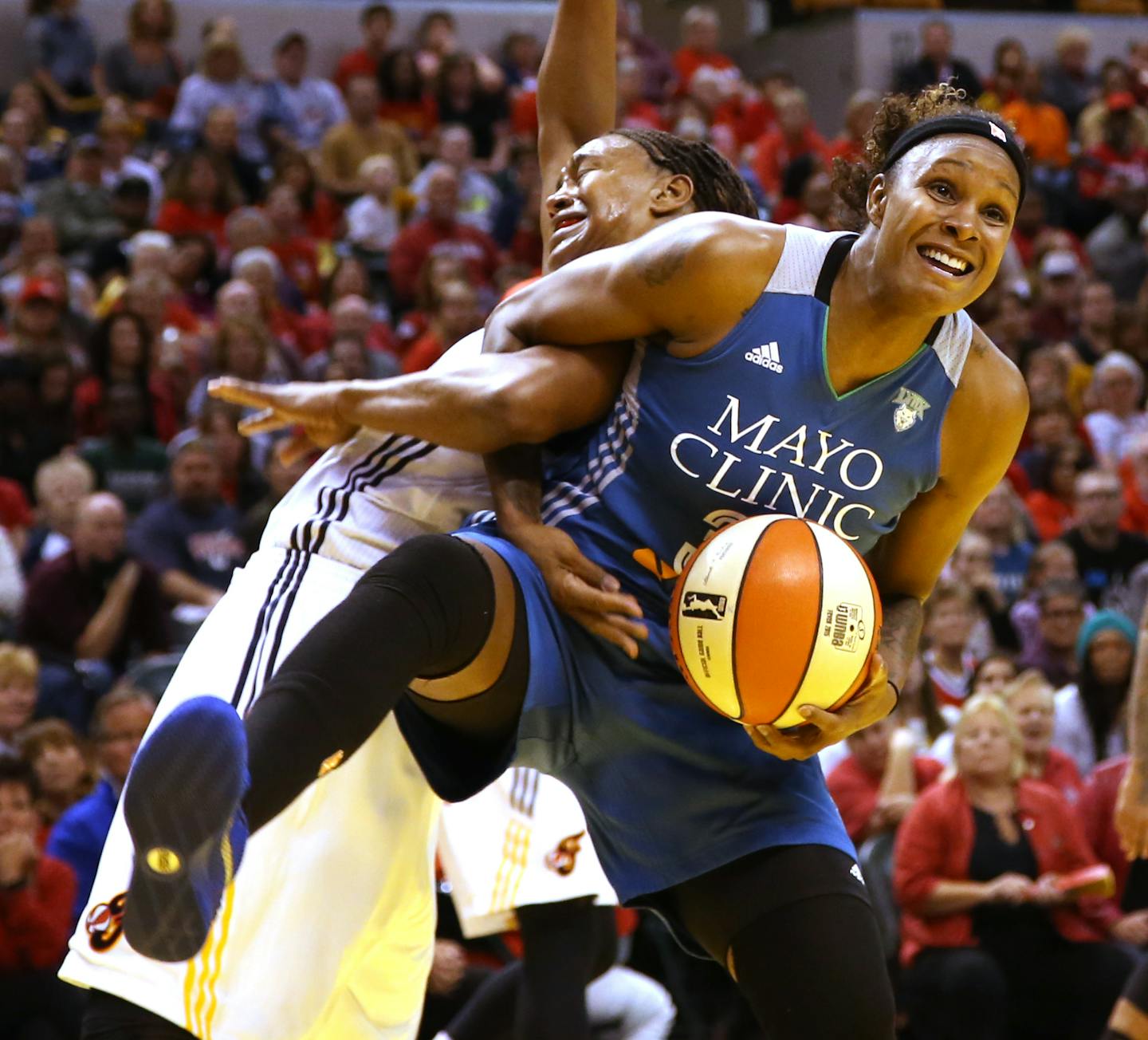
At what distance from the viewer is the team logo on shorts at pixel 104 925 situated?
3.27 m

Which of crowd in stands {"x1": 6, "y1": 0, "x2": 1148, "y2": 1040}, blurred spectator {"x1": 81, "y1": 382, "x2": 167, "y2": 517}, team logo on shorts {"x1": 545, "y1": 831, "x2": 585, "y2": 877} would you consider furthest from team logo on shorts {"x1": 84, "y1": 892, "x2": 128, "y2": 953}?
blurred spectator {"x1": 81, "y1": 382, "x2": 167, "y2": 517}

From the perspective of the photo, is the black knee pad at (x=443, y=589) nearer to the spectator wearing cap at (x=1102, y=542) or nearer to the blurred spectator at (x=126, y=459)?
the blurred spectator at (x=126, y=459)

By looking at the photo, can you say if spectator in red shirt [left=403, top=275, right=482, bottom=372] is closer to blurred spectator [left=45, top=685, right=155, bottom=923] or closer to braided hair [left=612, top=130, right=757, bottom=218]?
blurred spectator [left=45, top=685, right=155, bottom=923]

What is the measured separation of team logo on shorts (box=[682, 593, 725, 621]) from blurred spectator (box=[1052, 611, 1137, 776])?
5.11m

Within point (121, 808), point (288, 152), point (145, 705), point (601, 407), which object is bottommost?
point (145, 705)

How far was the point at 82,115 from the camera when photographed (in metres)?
12.9

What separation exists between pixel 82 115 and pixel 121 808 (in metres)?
11.0

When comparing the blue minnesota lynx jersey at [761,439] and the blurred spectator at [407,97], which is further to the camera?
the blurred spectator at [407,97]

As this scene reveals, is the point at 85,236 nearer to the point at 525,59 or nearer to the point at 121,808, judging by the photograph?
the point at 525,59

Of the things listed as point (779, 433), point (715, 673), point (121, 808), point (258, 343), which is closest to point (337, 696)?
point (121, 808)

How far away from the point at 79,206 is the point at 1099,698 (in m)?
6.96

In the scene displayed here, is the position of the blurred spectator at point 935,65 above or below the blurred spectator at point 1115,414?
above

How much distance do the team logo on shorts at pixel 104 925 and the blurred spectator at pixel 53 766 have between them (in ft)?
10.8

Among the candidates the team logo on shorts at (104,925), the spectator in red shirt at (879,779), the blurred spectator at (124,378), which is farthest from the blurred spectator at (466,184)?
the team logo on shorts at (104,925)
